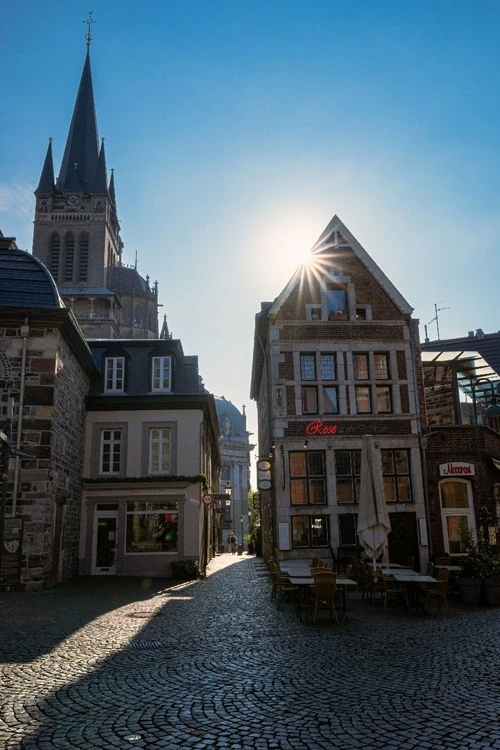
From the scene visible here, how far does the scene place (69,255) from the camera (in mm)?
72062

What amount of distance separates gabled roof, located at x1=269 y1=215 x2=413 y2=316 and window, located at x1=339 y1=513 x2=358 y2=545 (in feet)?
23.3

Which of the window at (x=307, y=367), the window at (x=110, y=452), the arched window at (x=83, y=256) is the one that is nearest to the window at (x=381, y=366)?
the window at (x=307, y=367)

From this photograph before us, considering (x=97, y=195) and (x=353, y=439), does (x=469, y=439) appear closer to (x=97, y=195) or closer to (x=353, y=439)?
(x=353, y=439)

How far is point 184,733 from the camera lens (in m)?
5.44

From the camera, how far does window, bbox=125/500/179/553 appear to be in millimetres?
21672

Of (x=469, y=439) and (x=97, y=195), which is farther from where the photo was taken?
(x=97, y=195)

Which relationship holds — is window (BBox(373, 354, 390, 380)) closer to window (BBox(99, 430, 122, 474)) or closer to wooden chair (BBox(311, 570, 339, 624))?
window (BBox(99, 430, 122, 474))

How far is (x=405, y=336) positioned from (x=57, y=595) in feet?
44.6

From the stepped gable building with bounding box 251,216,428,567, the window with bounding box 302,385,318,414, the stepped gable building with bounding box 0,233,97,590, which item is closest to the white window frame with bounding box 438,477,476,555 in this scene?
the stepped gable building with bounding box 251,216,428,567

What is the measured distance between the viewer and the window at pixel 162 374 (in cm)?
2356

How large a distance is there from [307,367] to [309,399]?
112 cm

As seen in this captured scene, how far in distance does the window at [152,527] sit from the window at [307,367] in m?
6.49

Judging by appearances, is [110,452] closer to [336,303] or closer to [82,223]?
[336,303]

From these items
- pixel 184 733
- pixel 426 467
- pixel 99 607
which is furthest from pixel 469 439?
pixel 184 733
